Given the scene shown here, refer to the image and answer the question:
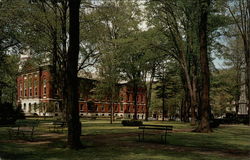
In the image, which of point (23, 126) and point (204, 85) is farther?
point (204, 85)

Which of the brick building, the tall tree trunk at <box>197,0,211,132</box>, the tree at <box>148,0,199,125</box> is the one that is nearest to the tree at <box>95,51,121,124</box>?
the tree at <box>148,0,199,125</box>

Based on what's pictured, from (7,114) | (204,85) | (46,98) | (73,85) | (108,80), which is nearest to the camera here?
(73,85)

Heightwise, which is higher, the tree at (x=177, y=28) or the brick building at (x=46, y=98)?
the tree at (x=177, y=28)

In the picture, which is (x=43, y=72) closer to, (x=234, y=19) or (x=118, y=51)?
(x=118, y=51)

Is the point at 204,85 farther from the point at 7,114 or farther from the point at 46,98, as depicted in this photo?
the point at 46,98

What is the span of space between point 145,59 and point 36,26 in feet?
43.3

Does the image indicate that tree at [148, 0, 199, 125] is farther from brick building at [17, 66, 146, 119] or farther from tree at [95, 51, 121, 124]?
brick building at [17, 66, 146, 119]

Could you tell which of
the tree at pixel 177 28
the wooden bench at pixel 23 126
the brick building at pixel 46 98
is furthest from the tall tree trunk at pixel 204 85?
the brick building at pixel 46 98

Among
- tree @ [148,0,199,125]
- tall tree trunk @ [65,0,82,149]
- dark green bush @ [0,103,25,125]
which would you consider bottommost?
dark green bush @ [0,103,25,125]

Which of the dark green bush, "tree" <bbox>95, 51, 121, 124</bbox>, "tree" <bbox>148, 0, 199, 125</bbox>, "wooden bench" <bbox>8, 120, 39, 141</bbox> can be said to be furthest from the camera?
"tree" <bbox>95, 51, 121, 124</bbox>

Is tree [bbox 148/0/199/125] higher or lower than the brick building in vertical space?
higher

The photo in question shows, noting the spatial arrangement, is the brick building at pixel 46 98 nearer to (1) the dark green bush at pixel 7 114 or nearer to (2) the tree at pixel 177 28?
(2) the tree at pixel 177 28

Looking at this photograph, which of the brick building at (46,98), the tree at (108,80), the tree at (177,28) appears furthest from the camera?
the brick building at (46,98)

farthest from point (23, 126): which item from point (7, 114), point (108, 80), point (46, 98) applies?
point (46, 98)
